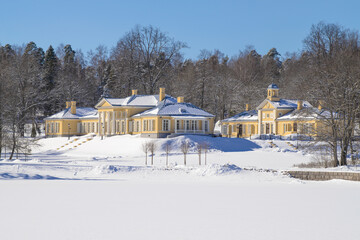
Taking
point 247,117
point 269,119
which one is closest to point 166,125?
point 269,119

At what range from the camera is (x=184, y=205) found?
14945 millimetres

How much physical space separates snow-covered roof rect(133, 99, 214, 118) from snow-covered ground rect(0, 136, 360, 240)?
2250cm

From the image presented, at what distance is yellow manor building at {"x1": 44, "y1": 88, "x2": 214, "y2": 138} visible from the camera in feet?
167

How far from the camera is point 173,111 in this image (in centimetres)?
5150

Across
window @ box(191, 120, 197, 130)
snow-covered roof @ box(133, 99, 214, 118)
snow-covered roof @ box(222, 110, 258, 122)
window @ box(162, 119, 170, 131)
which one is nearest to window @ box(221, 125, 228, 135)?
snow-covered roof @ box(222, 110, 258, 122)

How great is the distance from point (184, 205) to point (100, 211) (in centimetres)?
269

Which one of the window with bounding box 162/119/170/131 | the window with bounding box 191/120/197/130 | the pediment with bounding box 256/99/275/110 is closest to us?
the window with bounding box 162/119/170/131

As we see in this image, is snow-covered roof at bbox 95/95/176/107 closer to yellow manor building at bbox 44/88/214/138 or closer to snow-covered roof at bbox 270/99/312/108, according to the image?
yellow manor building at bbox 44/88/214/138

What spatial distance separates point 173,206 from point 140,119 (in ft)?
126

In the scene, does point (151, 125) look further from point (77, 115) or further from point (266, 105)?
point (266, 105)

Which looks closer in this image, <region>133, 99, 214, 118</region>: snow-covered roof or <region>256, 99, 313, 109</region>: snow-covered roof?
<region>133, 99, 214, 118</region>: snow-covered roof

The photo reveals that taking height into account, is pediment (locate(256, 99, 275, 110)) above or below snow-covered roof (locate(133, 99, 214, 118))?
above

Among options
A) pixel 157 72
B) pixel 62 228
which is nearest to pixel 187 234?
pixel 62 228

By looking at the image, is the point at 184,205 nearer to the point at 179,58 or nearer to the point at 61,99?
the point at 61,99
